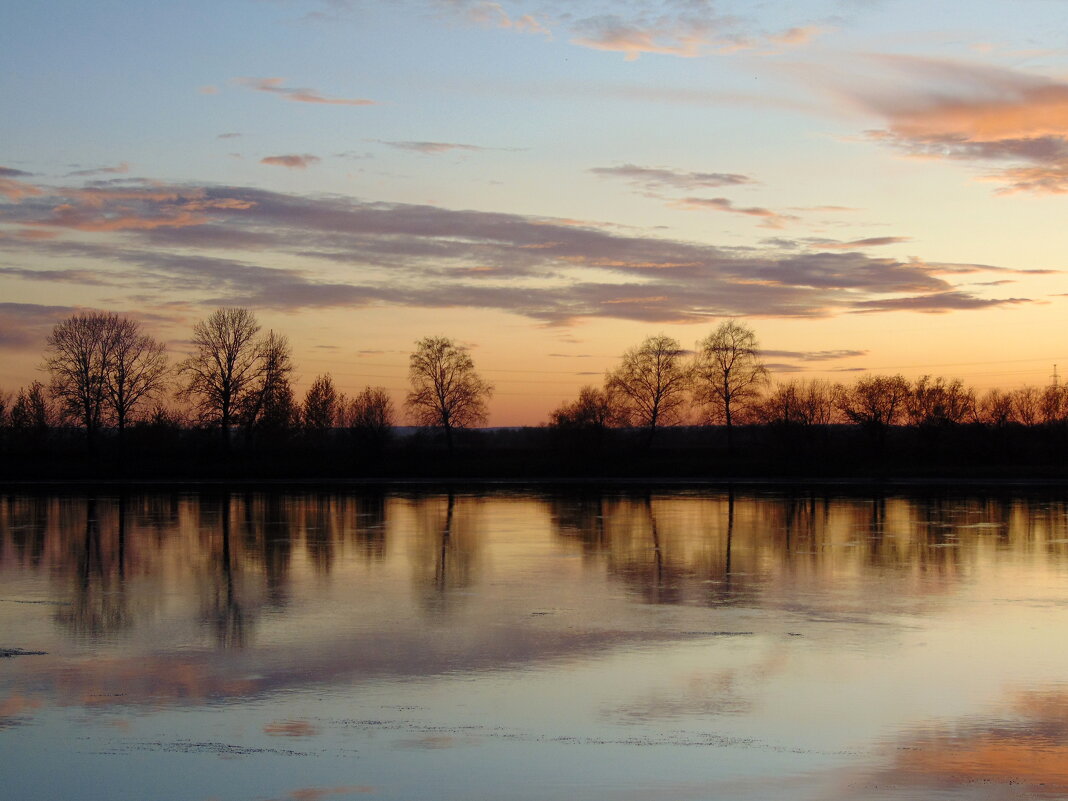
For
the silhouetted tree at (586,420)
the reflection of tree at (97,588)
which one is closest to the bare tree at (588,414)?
the silhouetted tree at (586,420)

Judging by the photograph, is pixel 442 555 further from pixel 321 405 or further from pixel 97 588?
pixel 321 405

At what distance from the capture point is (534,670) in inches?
425

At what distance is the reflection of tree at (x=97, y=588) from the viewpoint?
13102 mm

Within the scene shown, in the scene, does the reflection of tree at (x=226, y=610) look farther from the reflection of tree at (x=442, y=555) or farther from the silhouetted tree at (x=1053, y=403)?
the silhouetted tree at (x=1053, y=403)

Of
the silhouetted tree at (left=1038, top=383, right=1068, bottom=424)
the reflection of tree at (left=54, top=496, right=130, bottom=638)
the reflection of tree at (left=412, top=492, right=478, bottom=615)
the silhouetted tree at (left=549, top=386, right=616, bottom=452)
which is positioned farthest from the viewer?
the silhouetted tree at (left=1038, top=383, right=1068, bottom=424)

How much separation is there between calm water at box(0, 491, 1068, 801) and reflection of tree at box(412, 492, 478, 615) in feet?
0.44

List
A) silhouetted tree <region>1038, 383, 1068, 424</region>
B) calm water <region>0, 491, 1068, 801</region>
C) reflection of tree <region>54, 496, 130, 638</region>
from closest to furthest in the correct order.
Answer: calm water <region>0, 491, 1068, 801</region> < reflection of tree <region>54, 496, 130, 638</region> < silhouetted tree <region>1038, 383, 1068, 424</region>

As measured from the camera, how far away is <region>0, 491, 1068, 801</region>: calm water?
7.68 m

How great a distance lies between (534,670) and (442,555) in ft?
30.9

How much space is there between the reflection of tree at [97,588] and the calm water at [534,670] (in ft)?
0.25

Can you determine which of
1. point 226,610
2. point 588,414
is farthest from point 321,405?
point 226,610

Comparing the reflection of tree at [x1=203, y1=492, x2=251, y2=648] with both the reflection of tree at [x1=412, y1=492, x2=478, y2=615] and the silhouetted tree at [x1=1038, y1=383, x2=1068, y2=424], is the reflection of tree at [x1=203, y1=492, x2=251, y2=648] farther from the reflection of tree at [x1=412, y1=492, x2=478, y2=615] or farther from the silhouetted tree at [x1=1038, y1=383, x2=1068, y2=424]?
the silhouetted tree at [x1=1038, y1=383, x2=1068, y2=424]

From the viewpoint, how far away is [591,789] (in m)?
7.35

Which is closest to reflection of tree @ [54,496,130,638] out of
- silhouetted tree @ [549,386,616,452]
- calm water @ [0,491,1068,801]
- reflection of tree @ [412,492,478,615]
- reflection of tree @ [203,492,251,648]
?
calm water @ [0,491,1068,801]
